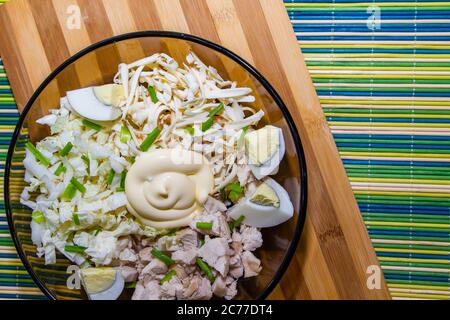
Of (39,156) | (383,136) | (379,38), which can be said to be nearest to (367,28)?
(379,38)

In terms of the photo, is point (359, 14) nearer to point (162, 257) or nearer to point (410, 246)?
point (410, 246)

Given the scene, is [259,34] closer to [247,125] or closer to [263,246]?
[247,125]

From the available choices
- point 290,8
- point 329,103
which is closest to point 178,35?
point 290,8

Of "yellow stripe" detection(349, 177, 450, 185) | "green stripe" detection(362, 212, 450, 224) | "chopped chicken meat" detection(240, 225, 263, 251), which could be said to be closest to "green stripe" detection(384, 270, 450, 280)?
"green stripe" detection(362, 212, 450, 224)

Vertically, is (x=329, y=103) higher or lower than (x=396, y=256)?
higher

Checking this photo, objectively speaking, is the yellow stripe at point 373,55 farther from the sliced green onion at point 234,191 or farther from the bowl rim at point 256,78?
the sliced green onion at point 234,191

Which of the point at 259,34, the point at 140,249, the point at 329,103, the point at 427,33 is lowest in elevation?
the point at 140,249
